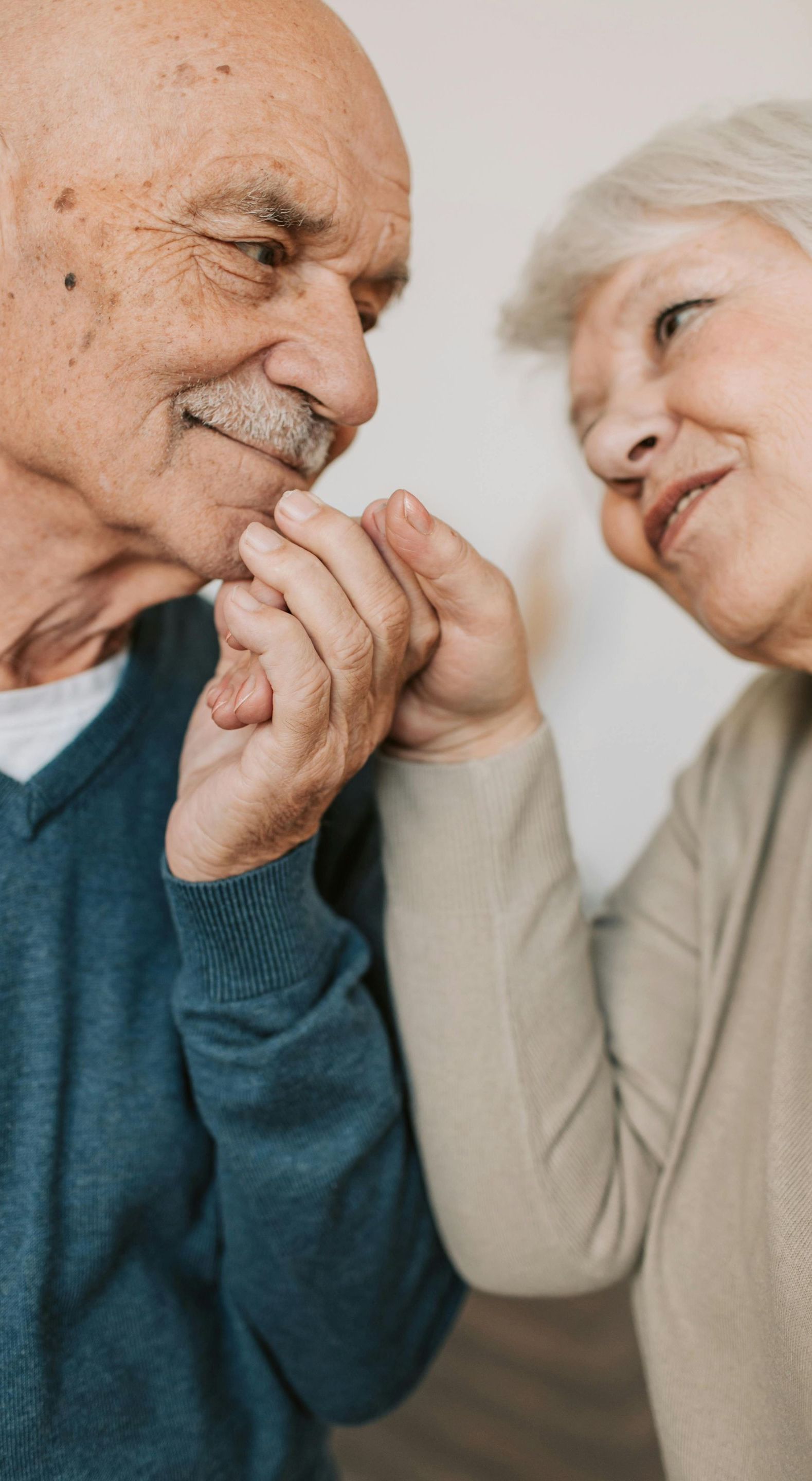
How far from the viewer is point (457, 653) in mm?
950

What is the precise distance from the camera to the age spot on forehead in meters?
0.77

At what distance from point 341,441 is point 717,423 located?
0.36 meters

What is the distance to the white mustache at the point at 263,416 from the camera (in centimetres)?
85

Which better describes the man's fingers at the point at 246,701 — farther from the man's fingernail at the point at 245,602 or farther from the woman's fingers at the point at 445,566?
the woman's fingers at the point at 445,566

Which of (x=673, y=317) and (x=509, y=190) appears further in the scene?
(x=509, y=190)

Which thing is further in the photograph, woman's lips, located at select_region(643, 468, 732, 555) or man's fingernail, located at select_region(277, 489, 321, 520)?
woman's lips, located at select_region(643, 468, 732, 555)

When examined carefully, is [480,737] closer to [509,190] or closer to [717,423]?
[717,423]

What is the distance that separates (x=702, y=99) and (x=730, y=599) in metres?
0.86

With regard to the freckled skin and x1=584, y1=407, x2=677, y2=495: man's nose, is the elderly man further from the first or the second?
Result: x1=584, y1=407, x2=677, y2=495: man's nose

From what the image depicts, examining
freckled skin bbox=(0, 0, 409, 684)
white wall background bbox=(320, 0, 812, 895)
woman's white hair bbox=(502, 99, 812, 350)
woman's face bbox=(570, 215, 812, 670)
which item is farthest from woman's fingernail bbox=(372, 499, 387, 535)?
white wall background bbox=(320, 0, 812, 895)

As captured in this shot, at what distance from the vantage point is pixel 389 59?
53.5 inches

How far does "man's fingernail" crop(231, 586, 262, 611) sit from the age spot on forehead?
0.32 m

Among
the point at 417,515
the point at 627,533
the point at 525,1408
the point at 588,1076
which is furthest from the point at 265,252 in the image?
the point at 525,1408

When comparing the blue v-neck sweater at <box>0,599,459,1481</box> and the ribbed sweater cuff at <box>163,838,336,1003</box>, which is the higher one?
the ribbed sweater cuff at <box>163,838,336,1003</box>
